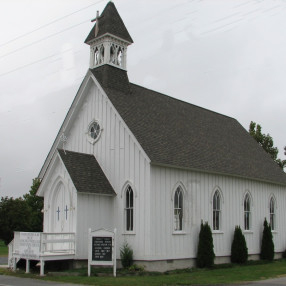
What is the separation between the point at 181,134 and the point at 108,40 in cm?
626

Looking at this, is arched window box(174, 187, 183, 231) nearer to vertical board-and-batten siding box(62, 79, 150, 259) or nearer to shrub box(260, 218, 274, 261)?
vertical board-and-batten siding box(62, 79, 150, 259)

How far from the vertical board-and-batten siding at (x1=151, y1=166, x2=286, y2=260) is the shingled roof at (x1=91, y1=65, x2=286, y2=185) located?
0.59m

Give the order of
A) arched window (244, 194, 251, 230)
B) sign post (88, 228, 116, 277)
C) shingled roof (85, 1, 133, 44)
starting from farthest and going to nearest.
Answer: arched window (244, 194, 251, 230) → shingled roof (85, 1, 133, 44) → sign post (88, 228, 116, 277)

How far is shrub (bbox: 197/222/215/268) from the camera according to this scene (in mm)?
22500

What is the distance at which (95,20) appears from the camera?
2578cm

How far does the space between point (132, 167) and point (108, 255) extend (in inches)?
165

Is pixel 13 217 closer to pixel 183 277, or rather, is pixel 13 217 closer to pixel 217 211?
pixel 217 211

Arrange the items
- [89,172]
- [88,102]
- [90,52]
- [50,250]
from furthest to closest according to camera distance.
Answer: [90,52] → [88,102] → [89,172] → [50,250]

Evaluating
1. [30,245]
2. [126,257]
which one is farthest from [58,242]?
[126,257]

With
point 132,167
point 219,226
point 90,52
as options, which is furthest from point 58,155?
point 219,226

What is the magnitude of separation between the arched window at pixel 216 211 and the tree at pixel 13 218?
902 inches

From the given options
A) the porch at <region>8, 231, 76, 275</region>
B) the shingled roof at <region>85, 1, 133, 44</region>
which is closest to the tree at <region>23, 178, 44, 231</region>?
the shingled roof at <region>85, 1, 133, 44</region>

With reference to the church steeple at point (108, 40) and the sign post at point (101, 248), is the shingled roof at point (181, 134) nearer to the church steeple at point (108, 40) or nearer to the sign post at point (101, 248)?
the church steeple at point (108, 40)

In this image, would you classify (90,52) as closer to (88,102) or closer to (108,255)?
(88,102)
